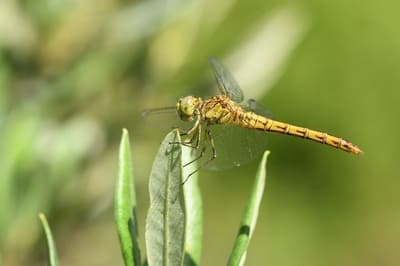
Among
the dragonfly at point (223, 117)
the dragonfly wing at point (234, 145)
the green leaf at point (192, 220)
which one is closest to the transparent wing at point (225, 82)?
the dragonfly at point (223, 117)

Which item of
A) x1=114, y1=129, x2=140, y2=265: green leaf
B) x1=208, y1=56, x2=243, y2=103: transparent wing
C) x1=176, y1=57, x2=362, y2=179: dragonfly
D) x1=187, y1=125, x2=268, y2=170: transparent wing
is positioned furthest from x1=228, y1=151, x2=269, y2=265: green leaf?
x1=208, y1=56, x2=243, y2=103: transparent wing

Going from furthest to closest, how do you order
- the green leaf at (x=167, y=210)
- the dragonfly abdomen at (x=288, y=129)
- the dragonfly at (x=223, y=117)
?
1. the dragonfly abdomen at (x=288, y=129)
2. the dragonfly at (x=223, y=117)
3. the green leaf at (x=167, y=210)

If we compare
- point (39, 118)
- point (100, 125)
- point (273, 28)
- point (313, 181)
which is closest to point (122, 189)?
point (39, 118)

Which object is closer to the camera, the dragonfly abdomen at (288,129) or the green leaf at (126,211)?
the green leaf at (126,211)

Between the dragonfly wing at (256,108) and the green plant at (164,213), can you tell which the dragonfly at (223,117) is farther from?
the green plant at (164,213)

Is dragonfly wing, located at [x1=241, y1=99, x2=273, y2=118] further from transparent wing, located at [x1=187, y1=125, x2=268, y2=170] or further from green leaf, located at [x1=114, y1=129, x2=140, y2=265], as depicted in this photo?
green leaf, located at [x1=114, y1=129, x2=140, y2=265]

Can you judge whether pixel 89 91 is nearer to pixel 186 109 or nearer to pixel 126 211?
pixel 186 109

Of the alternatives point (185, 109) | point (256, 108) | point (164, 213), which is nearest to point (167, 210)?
point (164, 213)

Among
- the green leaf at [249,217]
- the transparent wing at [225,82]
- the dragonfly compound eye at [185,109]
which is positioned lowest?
the green leaf at [249,217]
